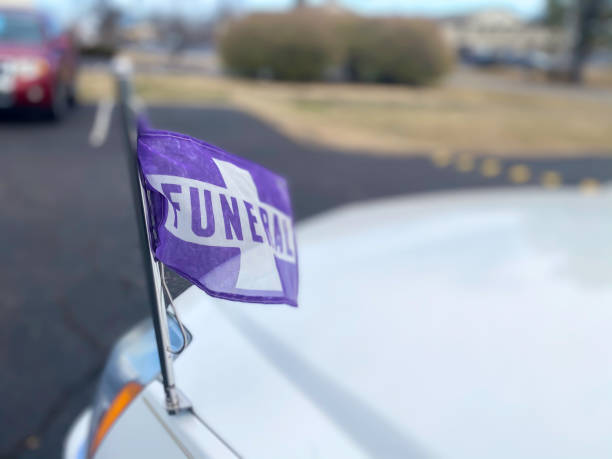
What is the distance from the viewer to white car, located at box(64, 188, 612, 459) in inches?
49.9

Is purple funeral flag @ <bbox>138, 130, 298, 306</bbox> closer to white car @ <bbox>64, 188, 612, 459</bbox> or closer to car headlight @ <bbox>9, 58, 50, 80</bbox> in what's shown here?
white car @ <bbox>64, 188, 612, 459</bbox>

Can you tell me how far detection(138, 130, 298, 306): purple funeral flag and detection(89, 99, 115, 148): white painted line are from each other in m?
7.72

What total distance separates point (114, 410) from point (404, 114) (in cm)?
1184

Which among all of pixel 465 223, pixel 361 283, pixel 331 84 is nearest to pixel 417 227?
pixel 465 223

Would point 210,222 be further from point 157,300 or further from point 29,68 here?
point 29,68

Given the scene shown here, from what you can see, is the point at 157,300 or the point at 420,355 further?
the point at 420,355

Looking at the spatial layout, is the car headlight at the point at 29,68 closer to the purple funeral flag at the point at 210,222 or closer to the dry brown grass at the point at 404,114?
the dry brown grass at the point at 404,114

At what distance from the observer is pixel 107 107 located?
12.1m

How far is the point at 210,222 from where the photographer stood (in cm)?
111

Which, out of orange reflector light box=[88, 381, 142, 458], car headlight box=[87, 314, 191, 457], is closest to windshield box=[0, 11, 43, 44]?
car headlight box=[87, 314, 191, 457]

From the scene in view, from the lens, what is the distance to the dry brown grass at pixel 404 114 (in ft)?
33.7

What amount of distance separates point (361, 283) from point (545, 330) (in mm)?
566

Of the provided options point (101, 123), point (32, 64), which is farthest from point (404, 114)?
point (32, 64)

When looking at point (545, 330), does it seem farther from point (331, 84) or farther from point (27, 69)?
point (331, 84)
